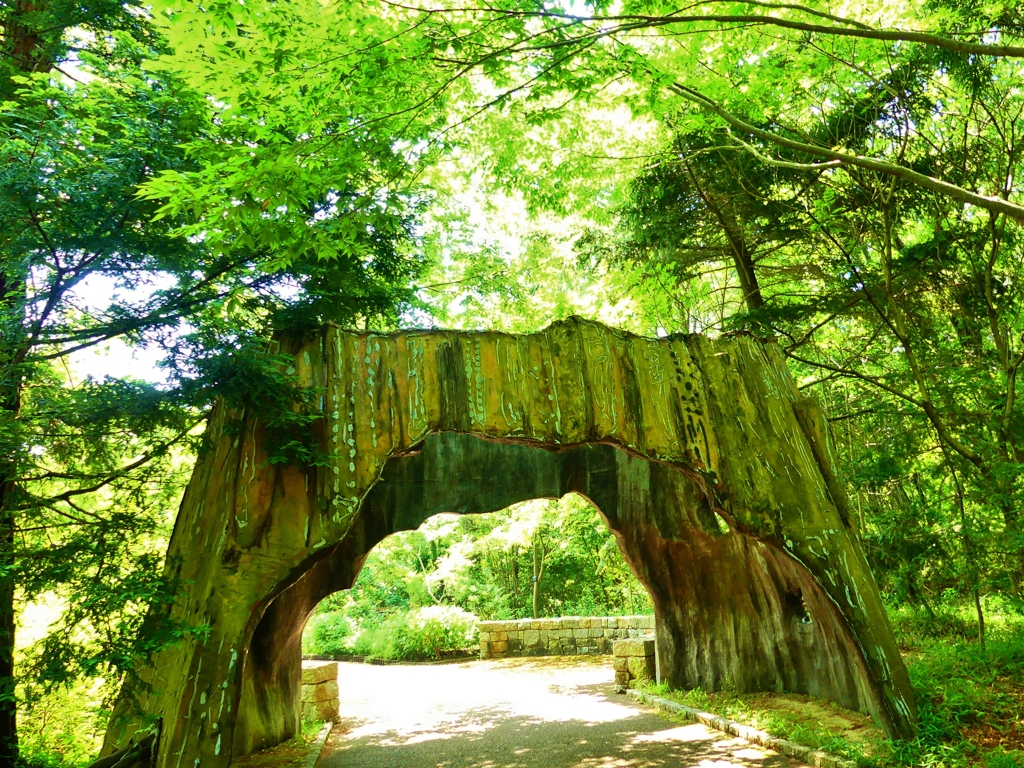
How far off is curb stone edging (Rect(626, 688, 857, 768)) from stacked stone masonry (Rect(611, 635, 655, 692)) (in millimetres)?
588

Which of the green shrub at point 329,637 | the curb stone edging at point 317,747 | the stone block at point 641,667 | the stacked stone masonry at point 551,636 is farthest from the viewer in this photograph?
the green shrub at point 329,637

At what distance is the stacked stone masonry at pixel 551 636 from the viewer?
536 inches

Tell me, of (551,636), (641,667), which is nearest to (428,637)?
(551,636)

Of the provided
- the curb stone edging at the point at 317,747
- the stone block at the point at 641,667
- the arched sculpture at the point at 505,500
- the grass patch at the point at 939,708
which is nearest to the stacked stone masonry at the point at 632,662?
the stone block at the point at 641,667

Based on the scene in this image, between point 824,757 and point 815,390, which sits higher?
point 815,390

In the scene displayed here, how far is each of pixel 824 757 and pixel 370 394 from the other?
197 inches

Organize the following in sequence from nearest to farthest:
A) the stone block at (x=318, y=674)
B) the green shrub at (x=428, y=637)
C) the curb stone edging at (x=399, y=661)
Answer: the stone block at (x=318, y=674) → the curb stone edging at (x=399, y=661) → the green shrub at (x=428, y=637)

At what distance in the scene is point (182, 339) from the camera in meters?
4.52

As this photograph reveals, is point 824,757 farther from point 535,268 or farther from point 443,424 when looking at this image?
point 535,268

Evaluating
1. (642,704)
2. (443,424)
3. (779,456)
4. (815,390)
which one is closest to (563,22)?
(443,424)

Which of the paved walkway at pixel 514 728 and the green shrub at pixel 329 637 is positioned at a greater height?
the green shrub at pixel 329 637

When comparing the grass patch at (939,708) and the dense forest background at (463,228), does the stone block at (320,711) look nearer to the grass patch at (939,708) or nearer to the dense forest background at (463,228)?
the dense forest background at (463,228)

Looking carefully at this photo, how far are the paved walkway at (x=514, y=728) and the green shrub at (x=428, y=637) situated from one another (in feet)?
6.08

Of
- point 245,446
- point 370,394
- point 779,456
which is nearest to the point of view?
point 245,446
